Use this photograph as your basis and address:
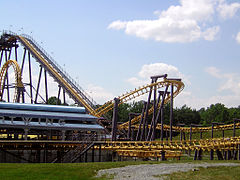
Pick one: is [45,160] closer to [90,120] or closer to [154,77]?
[90,120]

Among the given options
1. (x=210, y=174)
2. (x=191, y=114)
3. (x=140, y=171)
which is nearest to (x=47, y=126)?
(x=140, y=171)

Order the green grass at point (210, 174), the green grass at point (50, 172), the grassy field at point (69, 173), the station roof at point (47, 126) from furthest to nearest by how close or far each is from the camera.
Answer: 1. the station roof at point (47, 126)
2. the green grass at point (50, 172)
3. the grassy field at point (69, 173)
4. the green grass at point (210, 174)

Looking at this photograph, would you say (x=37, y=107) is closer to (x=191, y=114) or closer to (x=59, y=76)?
(x=59, y=76)

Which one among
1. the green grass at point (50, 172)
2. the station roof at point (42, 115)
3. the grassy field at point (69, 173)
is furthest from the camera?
the station roof at point (42, 115)

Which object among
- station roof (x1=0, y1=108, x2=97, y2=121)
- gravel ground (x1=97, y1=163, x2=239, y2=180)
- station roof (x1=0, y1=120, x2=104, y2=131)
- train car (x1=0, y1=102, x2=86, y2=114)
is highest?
train car (x1=0, y1=102, x2=86, y2=114)

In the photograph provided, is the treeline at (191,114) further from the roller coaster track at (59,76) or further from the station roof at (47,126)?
the station roof at (47,126)

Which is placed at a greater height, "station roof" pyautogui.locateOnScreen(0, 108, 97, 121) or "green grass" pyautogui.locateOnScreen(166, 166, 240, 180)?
"station roof" pyautogui.locateOnScreen(0, 108, 97, 121)

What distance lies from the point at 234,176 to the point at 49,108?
29.8 m

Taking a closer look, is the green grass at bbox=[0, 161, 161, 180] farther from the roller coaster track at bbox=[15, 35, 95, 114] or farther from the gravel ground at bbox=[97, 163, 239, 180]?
the roller coaster track at bbox=[15, 35, 95, 114]

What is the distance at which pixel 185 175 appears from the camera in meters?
23.7

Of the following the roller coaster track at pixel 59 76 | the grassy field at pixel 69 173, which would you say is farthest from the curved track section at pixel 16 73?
the grassy field at pixel 69 173

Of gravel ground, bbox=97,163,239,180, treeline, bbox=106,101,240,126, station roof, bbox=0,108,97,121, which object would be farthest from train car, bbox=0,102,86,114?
treeline, bbox=106,101,240,126

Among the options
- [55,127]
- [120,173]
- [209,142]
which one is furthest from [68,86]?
[120,173]

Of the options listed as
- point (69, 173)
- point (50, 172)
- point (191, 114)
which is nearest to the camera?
point (69, 173)
